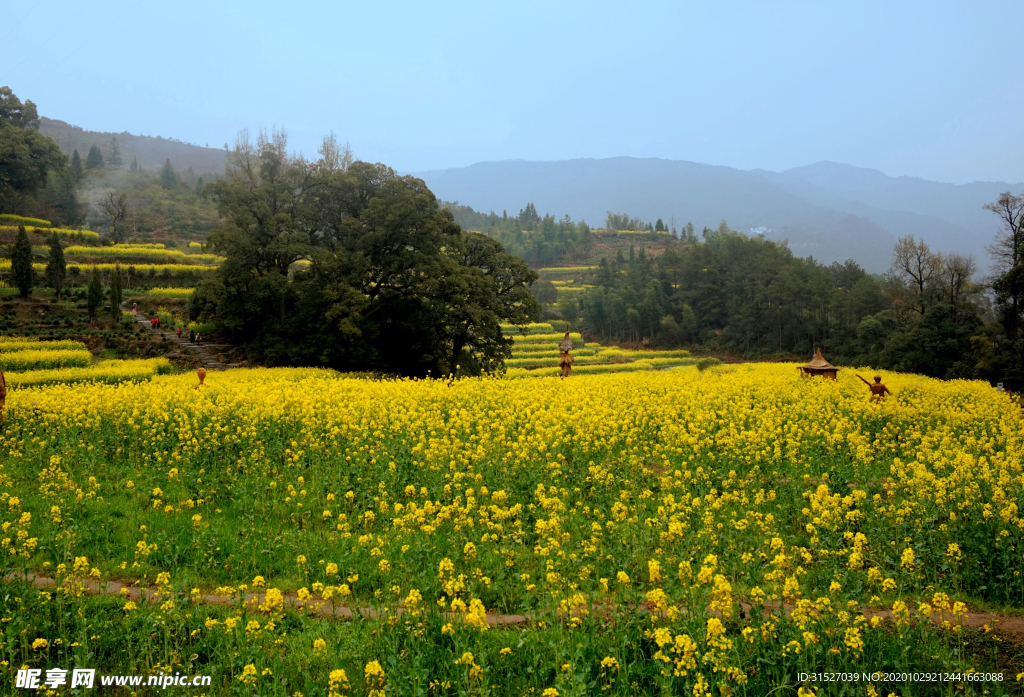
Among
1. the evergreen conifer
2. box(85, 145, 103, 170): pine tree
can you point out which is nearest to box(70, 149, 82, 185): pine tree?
the evergreen conifer

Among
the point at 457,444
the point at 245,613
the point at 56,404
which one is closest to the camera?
the point at 245,613

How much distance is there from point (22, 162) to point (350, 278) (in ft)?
142

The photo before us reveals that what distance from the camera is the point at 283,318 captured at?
25859 millimetres

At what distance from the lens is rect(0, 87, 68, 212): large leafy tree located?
4853 centimetres

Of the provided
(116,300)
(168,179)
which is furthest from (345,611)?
(168,179)

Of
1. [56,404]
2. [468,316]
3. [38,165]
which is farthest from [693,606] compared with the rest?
[38,165]

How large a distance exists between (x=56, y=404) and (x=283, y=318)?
13.9 metres

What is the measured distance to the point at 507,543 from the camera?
5988 mm

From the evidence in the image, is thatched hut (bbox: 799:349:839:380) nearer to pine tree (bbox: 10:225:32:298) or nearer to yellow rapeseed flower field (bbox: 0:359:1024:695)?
yellow rapeseed flower field (bbox: 0:359:1024:695)

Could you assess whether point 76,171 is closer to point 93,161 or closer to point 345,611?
point 93,161

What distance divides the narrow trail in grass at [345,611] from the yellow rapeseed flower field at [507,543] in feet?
0.17

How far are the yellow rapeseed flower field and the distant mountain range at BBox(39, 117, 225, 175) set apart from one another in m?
161

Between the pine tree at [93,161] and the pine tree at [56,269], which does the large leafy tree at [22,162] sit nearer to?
the pine tree at [56,269]

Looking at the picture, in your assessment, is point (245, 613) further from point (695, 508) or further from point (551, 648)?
point (695, 508)
